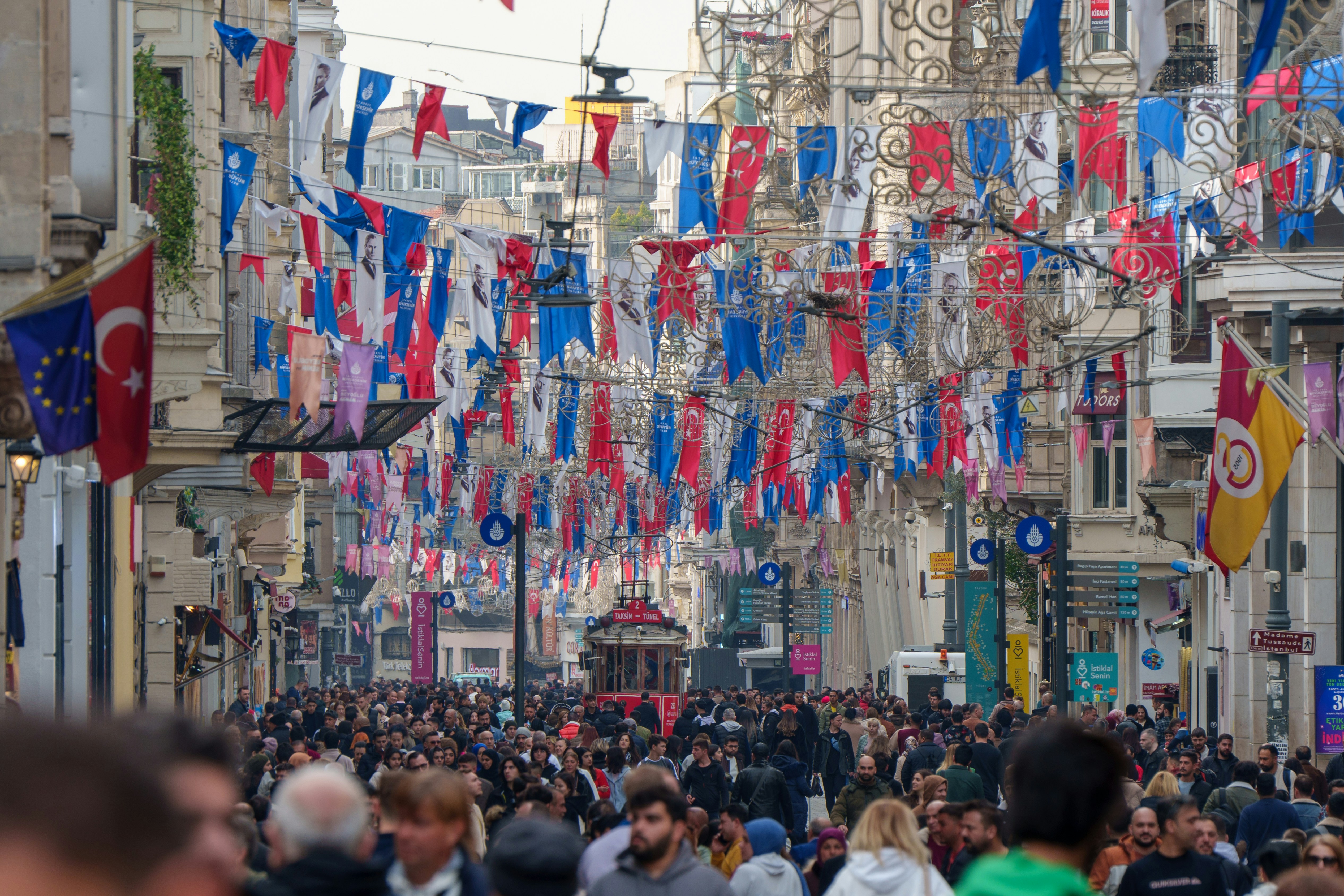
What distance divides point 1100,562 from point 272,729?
1655 cm

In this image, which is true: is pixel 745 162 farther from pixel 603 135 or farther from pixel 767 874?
pixel 767 874

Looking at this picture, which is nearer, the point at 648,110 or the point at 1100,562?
the point at 1100,562

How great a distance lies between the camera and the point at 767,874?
9.16m

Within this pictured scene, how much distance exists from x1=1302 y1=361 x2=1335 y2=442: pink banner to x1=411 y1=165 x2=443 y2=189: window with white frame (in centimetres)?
11120

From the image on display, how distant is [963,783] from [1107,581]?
14.1 m

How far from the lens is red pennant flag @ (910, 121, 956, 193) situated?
15641 mm

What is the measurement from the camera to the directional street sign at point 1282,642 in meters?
20.5

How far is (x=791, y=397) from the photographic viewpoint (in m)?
36.7

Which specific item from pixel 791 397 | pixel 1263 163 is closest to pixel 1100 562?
pixel 791 397

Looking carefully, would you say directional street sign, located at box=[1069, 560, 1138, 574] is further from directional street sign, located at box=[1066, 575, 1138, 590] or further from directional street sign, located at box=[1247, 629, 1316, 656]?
directional street sign, located at box=[1247, 629, 1316, 656]

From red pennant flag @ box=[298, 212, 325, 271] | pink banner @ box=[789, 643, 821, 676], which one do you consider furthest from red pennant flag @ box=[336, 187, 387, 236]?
pink banner @ box=[789, 643, 821, 676]

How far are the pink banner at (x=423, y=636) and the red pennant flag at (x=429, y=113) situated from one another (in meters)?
52.9

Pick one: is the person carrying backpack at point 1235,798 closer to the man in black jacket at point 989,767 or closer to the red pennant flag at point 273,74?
the man in black jacket at point 989,767

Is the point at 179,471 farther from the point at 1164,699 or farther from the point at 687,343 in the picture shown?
the point at 1164,699
